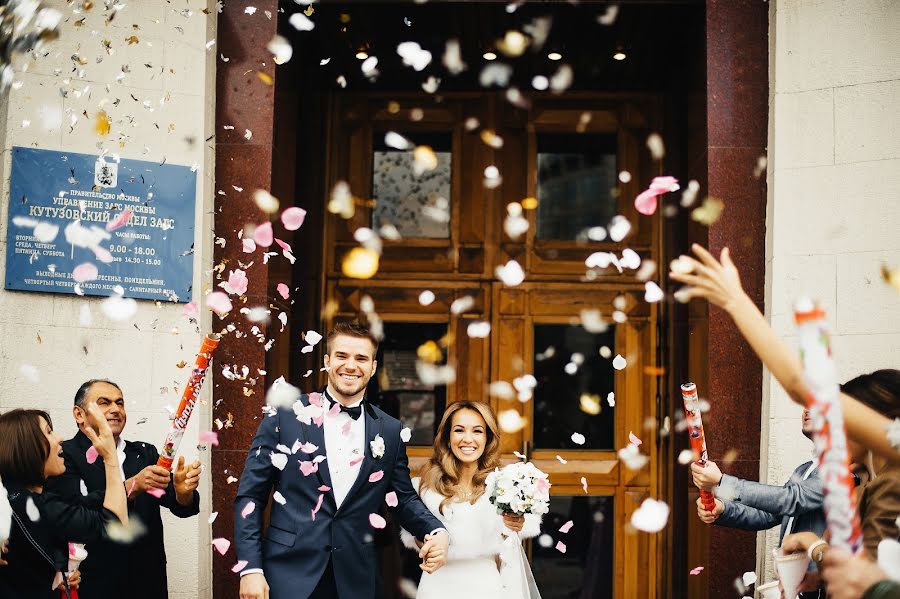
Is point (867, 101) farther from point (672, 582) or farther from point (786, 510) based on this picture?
point (672, 582)

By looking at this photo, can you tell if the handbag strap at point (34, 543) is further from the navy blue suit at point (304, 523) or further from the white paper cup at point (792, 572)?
the white paper cup at point (792, 572)

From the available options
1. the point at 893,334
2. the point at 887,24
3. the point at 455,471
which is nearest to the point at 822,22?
the point at 887,24

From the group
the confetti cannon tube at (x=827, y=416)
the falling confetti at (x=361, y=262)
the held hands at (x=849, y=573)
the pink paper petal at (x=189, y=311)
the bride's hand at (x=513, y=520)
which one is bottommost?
the bride's hand at (x=513, y=520)

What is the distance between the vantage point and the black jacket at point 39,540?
3.42m

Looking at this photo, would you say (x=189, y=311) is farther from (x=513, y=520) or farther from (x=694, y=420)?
(x=694, y=420)

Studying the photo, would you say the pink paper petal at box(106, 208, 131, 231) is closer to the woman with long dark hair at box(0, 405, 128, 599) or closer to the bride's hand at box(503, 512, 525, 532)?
the woman with long dark hair at box(0, 405, 128, 599)

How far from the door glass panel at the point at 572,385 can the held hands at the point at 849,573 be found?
14.4ft

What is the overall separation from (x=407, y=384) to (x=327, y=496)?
2612mm

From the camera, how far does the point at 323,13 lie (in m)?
6.12

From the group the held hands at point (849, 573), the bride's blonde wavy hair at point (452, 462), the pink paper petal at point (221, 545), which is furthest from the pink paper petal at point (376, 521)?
the held hands at point (849, 573)

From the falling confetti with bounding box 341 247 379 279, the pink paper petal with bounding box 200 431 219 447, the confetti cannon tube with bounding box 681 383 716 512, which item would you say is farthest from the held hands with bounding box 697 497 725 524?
the falling confetti with bounding box 341 247 379 279

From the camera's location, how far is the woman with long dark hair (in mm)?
3428

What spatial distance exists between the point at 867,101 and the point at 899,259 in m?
0.97

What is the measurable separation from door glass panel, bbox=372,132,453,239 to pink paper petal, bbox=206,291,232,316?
1.69 meters
